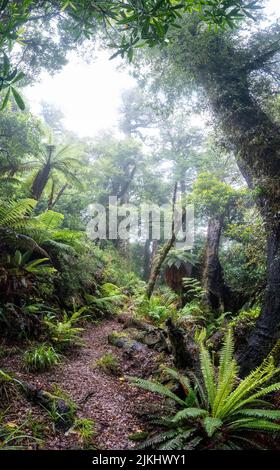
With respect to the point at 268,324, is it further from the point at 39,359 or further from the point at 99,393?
the point at 39,359

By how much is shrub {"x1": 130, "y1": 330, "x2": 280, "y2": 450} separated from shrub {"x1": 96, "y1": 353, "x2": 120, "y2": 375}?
125cm

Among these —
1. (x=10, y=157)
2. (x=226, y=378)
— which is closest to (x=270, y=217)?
(x=226, y=378)

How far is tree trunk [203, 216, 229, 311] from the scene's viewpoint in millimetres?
7805

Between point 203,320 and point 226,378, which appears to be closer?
point 226,378

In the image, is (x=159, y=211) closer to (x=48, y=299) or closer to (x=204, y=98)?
(x=204, y=98)

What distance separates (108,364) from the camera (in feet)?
14.5

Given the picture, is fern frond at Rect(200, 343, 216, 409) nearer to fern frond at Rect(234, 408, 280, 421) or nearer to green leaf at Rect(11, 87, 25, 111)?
fern frond at Rect(234, 408, 280, 421)

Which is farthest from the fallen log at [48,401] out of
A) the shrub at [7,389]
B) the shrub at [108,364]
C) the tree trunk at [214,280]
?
the tree trunk at [214,280]

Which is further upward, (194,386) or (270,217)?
(270,217)

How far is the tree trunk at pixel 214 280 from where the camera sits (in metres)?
7.80

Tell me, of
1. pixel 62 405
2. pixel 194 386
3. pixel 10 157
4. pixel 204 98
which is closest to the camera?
pixel 62 405

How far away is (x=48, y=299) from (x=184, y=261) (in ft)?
15.4

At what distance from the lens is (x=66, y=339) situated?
15.0 feet

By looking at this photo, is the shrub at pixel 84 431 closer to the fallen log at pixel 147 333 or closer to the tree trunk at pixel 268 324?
the tree trunk at pixel 268 324
